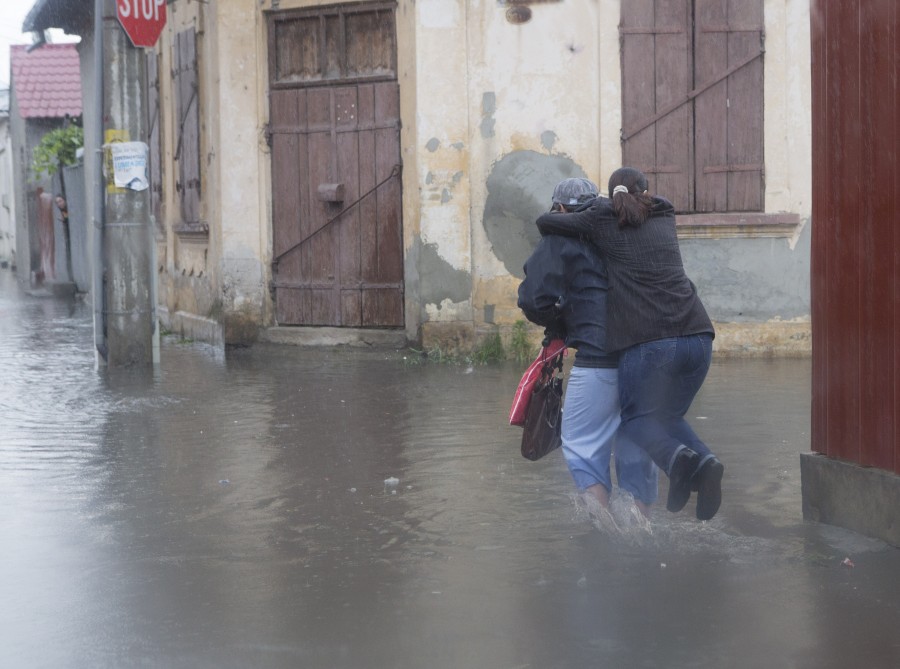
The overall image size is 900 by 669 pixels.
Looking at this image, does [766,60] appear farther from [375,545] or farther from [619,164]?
[375,545]

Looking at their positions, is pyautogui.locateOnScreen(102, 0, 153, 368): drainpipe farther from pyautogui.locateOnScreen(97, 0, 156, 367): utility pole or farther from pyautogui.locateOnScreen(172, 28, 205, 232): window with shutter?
pyautogui.locateOnScreen(172, 28, 205, 232): window with shutter

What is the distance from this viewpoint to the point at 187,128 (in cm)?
1513

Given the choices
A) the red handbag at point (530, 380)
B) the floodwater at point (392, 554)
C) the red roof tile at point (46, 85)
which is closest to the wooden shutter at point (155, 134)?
the floodwater at point (392, 554)

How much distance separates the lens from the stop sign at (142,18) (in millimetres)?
11078

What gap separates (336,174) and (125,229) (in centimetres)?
258

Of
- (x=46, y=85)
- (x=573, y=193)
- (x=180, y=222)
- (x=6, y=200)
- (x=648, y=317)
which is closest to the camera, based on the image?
(x=648, y=317)

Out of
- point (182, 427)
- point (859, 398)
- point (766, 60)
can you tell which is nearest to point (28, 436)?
point (182, 427)

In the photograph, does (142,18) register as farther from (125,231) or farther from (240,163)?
(240,163)

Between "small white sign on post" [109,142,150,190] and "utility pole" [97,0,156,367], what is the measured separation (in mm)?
93

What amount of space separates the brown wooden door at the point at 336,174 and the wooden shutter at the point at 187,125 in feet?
4.73

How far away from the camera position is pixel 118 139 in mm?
11344

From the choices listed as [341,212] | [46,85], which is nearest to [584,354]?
[341,212]

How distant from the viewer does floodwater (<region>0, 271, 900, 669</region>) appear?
168 inches

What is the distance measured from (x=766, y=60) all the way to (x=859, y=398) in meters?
7.18
